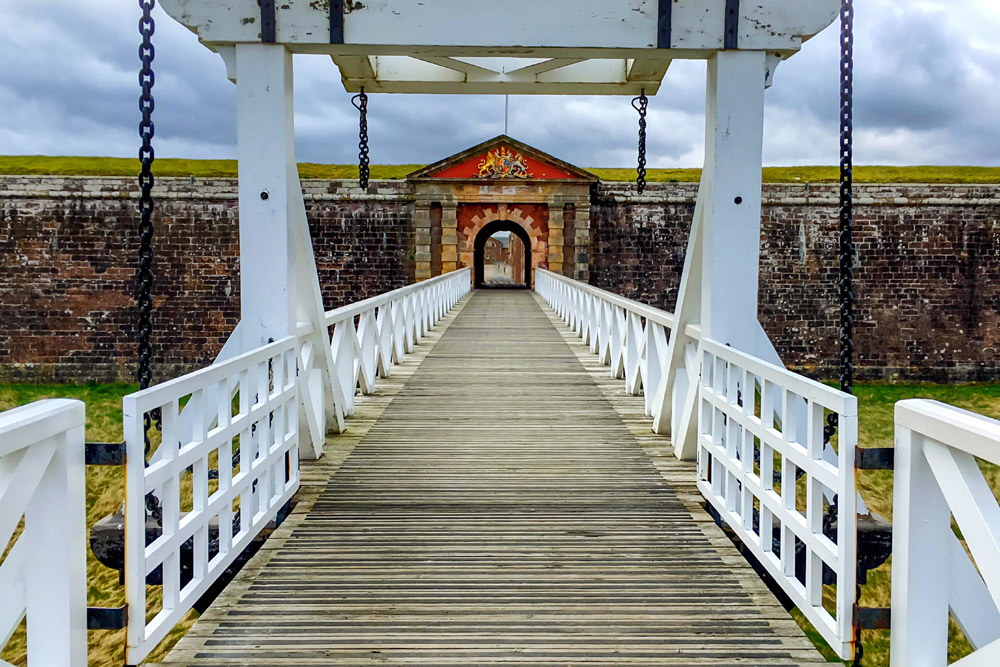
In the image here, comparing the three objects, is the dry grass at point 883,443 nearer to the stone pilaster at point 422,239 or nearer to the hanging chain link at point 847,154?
the hanging chain link at point 847,154

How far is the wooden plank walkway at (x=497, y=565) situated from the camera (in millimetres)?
2422

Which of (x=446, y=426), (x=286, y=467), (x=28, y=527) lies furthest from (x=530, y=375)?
(x=28, y=527)

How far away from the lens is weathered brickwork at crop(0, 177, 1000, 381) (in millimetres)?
17281

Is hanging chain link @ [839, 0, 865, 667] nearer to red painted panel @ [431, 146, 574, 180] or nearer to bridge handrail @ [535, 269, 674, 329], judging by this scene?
bridge handrail @ [535, 269, 674, 329]

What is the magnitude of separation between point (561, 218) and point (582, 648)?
18079 millimetres

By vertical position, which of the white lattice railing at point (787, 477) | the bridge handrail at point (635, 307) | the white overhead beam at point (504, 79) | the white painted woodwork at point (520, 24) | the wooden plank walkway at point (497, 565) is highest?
the white overhead beam at point (504, 79)

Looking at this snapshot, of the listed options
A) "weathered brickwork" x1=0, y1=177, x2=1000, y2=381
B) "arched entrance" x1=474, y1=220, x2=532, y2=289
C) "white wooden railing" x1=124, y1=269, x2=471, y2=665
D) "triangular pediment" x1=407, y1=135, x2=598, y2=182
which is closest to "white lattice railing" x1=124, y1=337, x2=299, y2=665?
"white wooden railing" x1=124, y1=269, x2=471, y2=665

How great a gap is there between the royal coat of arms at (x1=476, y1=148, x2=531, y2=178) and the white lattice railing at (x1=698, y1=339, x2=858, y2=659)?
1670cm

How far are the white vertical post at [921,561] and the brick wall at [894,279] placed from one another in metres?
16.7

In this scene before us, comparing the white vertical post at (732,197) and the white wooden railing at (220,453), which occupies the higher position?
the white vertical post at (732,197)

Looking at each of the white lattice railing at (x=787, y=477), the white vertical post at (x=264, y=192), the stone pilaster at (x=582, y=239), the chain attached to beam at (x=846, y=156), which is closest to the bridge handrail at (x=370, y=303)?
the white vertical post at (x=264, y=192)

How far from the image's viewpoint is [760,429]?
300 centimetres

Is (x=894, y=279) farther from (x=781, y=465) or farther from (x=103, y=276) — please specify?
(x=781, y=465)

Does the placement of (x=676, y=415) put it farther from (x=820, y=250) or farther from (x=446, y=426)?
(x=820, y=250)
